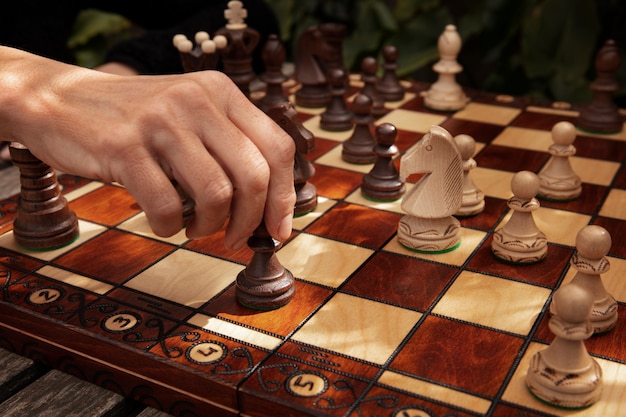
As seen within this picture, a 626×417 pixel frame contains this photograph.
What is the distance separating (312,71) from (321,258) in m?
1.02

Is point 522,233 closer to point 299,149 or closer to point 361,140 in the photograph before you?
point 299,149

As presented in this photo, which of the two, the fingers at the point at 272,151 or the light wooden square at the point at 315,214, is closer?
the fingers at the point at 272,151

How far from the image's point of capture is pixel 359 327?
1.02 metres

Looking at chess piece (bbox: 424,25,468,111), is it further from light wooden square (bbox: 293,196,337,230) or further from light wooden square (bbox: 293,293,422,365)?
light wooden square (bbox: 293,293,422,365)

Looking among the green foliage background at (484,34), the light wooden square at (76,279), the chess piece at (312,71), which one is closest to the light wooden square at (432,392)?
the light wooden square at (76,279)

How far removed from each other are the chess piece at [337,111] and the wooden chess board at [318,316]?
44cm

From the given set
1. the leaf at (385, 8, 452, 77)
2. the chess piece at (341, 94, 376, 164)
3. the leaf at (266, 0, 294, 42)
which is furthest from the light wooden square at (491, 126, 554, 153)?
the leaf at (266, 0, 294, 42)

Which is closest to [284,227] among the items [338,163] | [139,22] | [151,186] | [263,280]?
[263,280]

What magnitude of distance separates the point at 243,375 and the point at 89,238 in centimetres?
57

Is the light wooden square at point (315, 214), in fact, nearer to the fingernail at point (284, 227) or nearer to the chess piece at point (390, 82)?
the fingernail at point (284, 227)

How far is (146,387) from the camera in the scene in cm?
98

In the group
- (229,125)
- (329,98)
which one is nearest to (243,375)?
(229,125)

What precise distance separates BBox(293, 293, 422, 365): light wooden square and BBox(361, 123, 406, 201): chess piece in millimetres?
415

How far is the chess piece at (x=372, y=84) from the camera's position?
2.01 meters
